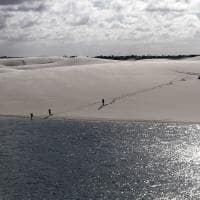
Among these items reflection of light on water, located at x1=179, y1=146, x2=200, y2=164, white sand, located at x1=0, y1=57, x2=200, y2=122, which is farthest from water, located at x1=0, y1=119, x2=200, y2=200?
white sand, located at x1=0, y1=57, x2=200, y2=122

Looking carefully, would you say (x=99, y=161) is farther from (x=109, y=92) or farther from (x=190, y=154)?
(x=109, y=92)

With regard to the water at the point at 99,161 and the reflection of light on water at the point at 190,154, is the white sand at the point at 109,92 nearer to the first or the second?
the water at the point at 99,161

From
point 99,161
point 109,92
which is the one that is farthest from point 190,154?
point 109,92

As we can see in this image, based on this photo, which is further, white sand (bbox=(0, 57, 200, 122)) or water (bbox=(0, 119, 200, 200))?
white sand (bbox=(0, 57, 200, 122))

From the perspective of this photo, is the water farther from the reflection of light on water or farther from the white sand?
the white sand

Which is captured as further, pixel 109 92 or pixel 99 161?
pixel 109 92
